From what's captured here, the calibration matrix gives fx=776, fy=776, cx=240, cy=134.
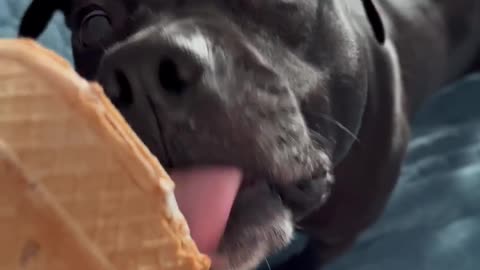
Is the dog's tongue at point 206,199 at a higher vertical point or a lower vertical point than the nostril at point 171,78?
lower

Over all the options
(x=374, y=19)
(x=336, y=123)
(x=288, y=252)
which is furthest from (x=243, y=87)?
(x=288, y=252)

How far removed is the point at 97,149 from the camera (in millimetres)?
517

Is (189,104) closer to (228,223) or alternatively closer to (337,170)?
(228,223)

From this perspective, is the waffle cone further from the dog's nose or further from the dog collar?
the dog collar

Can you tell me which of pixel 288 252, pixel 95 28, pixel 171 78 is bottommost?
pixel 288 252

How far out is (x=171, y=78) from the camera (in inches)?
30.4

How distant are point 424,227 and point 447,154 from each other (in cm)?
21

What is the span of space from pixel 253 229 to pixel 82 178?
37cm

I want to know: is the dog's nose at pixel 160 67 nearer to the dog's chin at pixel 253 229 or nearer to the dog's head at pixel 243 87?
the dog's head at pixel 243 87

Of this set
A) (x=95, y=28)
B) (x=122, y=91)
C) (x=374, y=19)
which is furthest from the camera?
(x=374, y=19)

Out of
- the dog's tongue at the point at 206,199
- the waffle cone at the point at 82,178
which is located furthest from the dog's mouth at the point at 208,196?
the waffle cone at the point at 82,178

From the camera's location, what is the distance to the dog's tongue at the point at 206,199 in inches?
28.0

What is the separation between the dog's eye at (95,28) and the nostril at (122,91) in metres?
0.23

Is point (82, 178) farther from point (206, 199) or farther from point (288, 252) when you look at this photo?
point (288, 252)
